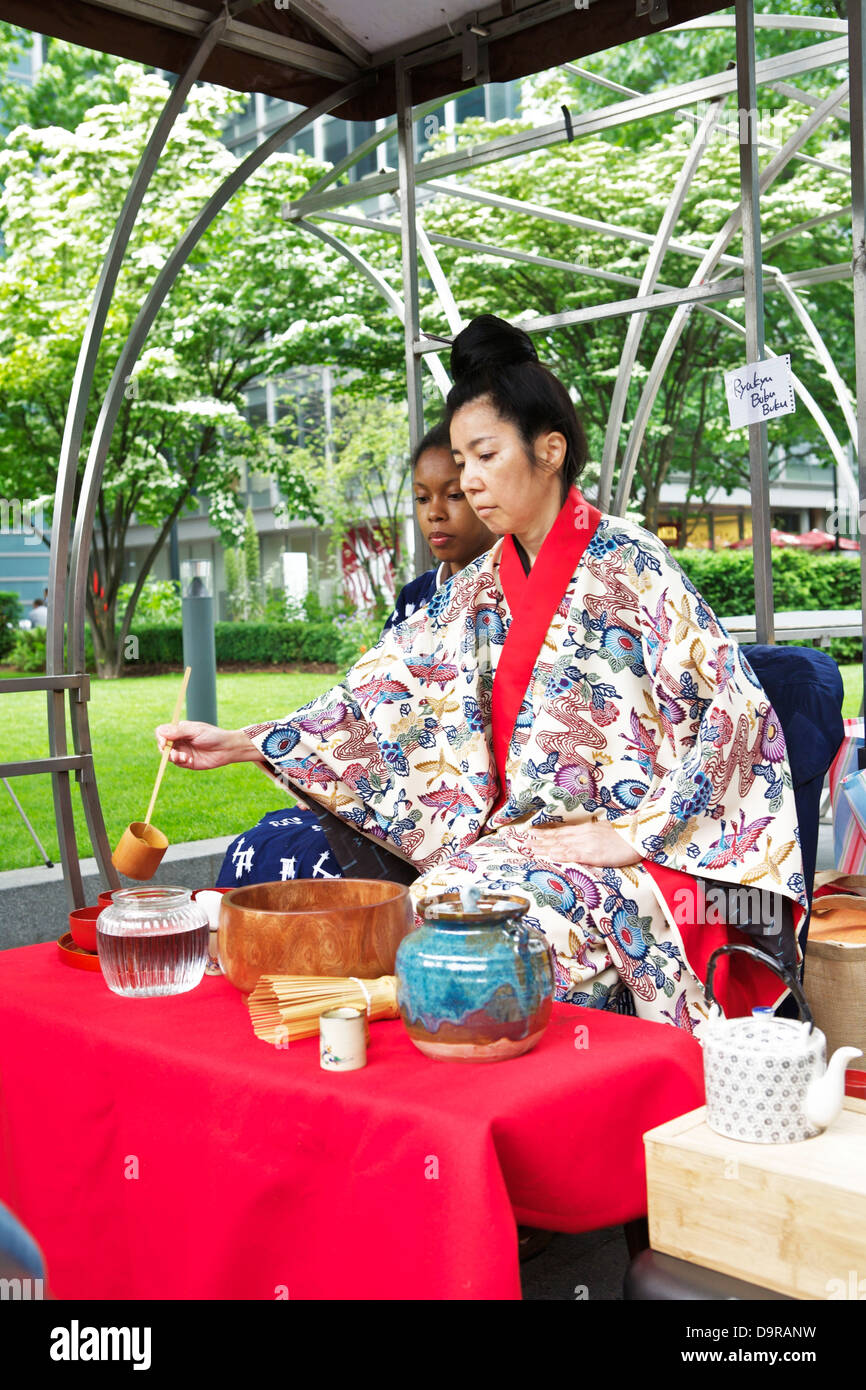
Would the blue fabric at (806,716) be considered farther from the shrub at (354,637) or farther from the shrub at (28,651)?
the shrub at (28,651)

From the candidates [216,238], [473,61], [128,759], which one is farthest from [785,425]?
[473,61]

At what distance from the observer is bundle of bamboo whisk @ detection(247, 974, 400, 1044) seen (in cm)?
161

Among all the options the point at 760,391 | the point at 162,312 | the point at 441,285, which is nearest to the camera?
the point at 760,391

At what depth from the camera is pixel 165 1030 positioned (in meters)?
1.67

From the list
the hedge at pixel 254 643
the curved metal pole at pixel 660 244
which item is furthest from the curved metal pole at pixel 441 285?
the hedge at pixel 254 643

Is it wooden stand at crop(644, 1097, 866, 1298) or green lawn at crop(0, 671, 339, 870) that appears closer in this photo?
wooden stand at crop(644, 1097, 866, 1298)

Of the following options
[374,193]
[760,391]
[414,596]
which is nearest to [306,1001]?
[760,391]

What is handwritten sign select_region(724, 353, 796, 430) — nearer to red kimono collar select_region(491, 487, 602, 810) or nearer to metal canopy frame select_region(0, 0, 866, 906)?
metal canopy frame select_region(0, 0, 866, 906)

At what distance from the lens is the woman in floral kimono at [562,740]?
7.24 ft

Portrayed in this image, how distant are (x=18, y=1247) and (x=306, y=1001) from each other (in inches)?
33.8

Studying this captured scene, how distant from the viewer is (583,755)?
94.5 inches

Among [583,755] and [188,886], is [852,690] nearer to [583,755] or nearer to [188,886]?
→ [188,886]

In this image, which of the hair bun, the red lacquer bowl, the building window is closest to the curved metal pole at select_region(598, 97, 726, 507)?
the hair bun
